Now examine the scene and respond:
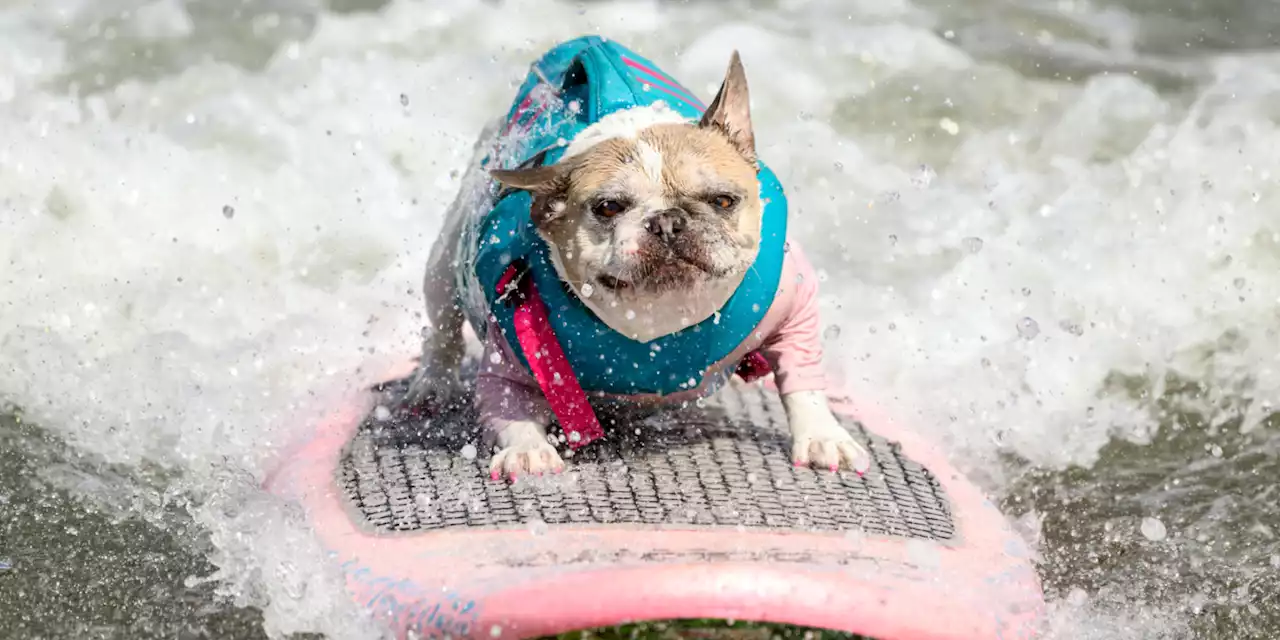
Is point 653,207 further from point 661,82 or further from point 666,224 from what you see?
point 661,82

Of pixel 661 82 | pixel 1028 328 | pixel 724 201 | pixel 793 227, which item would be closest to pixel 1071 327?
pixel 1028 328

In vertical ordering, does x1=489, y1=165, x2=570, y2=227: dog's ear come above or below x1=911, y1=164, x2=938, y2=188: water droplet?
above

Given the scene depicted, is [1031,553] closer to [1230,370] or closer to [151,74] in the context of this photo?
[1230,370]

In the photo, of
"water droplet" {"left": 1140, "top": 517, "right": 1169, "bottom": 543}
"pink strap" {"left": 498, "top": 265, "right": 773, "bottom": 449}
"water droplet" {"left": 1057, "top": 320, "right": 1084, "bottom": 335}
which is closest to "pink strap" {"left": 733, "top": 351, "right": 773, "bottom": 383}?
"pink strap" {"left": 498, "top": 265, "right": 773, "bottom": 449}

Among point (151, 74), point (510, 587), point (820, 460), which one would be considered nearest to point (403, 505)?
point (510, 587)

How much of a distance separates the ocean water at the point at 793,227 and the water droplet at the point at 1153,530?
1 centimetres

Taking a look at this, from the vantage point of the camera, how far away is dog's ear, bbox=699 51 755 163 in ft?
11.5

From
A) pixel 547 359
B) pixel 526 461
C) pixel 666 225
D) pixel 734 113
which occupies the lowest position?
pixel 526 461

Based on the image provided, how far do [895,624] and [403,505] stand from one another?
1294 mm

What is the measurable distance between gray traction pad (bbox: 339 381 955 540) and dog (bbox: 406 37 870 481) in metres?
0.10

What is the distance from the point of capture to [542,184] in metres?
3.38

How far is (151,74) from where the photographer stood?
784 cm

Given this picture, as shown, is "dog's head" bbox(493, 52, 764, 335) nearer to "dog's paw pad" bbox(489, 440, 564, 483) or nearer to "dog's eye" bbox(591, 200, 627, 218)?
"dog's eye" bbox(591, 200, 627, 218)

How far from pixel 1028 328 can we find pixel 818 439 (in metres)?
1.80
